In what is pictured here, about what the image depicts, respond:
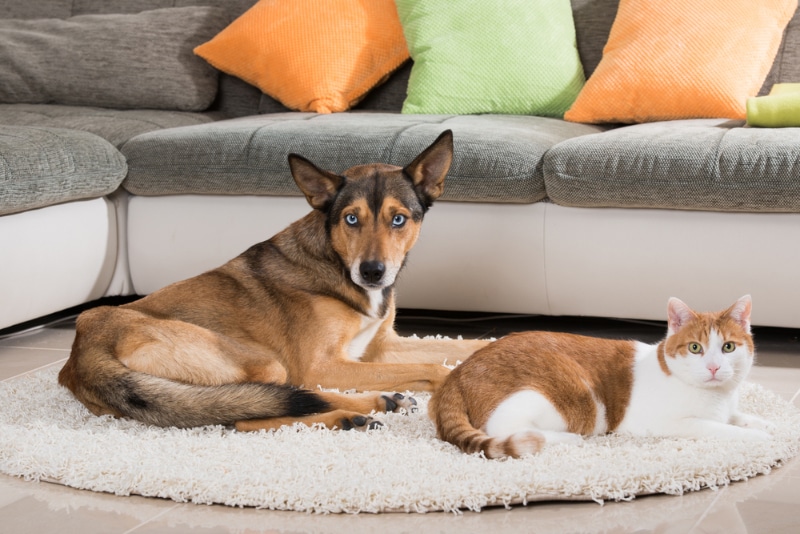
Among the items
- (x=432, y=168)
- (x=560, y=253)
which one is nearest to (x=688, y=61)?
(x=560, y=253)

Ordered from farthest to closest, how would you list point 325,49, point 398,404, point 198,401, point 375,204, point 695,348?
point 325,49 → point 375,204 → point 398,404 → point 198,401 → point 695,348

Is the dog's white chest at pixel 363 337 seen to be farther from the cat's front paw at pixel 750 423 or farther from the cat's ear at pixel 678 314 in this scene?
the cat's front paw at pixel 750 423

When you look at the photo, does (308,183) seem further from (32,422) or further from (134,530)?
(134,530)

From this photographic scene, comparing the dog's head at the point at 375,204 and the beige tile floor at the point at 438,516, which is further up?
the dog's head at the point at 375,204

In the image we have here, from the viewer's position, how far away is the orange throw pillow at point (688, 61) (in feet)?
12.3

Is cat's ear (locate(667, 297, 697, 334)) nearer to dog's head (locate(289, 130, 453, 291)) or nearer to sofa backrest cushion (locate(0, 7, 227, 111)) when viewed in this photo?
dog's head (locate(289, 130, 453, 291))

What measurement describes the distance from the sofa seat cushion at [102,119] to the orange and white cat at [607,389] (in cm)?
221

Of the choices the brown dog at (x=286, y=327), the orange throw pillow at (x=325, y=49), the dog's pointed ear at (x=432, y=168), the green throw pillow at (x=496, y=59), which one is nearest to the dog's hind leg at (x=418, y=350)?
the brown dog at (x=286, y=327)

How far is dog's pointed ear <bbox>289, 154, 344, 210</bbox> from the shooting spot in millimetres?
2676

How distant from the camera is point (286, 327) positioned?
9.00 ft

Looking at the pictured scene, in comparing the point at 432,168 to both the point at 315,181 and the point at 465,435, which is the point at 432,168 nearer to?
the point at 315,181

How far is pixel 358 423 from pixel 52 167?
5.31 ft

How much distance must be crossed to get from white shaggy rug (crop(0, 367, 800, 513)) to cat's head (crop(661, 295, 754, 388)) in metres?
0.14

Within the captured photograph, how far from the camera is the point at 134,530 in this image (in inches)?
72.6
